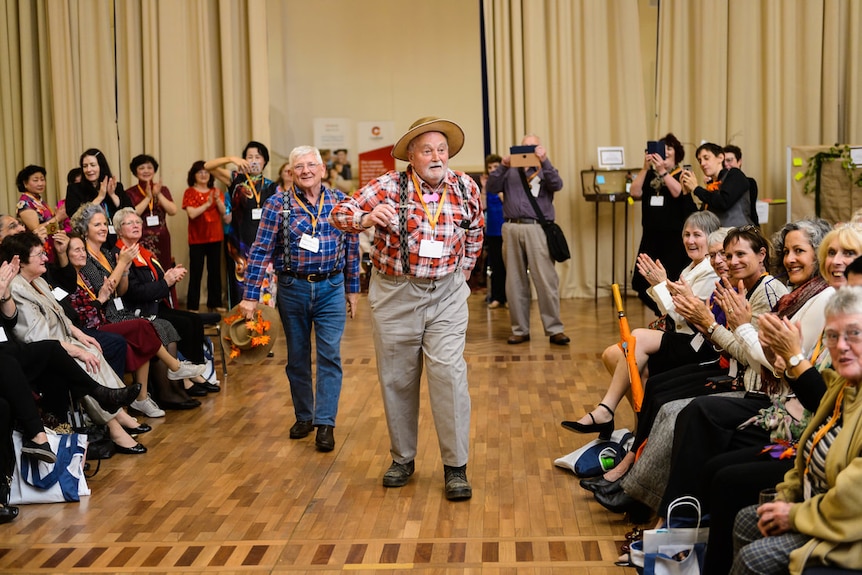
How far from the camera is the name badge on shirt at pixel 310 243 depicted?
529 cm

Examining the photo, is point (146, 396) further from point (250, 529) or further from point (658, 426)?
point (658, 426)

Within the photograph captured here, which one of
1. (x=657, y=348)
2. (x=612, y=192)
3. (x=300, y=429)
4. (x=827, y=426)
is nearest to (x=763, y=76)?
(x=612, y=192)

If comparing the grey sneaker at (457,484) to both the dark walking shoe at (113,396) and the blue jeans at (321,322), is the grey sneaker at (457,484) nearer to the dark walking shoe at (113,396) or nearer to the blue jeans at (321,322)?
the blue jeans at (321,322)

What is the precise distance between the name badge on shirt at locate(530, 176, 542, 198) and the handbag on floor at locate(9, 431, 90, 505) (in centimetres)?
492

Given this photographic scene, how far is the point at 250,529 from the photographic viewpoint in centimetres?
421

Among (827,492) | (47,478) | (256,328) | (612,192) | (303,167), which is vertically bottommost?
(47,478)

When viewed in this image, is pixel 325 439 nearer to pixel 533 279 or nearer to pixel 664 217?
pixel 533 279

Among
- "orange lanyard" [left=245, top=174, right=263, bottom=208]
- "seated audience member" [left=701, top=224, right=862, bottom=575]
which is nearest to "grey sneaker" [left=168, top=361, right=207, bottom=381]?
"orange lanyard" [left=245, top=174, right=263, bottom=208]

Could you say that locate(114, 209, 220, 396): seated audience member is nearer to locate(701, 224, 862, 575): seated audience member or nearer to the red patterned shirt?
the red patterned shirt

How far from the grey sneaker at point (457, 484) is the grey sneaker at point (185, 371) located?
248 centimetres

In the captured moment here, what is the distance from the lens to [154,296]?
6.50m

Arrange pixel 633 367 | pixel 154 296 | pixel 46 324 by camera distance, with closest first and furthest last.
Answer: pixel 633 367 < pixel 46 324 < pixel 154 296

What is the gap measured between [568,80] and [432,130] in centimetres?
758

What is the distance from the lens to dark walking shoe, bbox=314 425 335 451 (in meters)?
5.37
